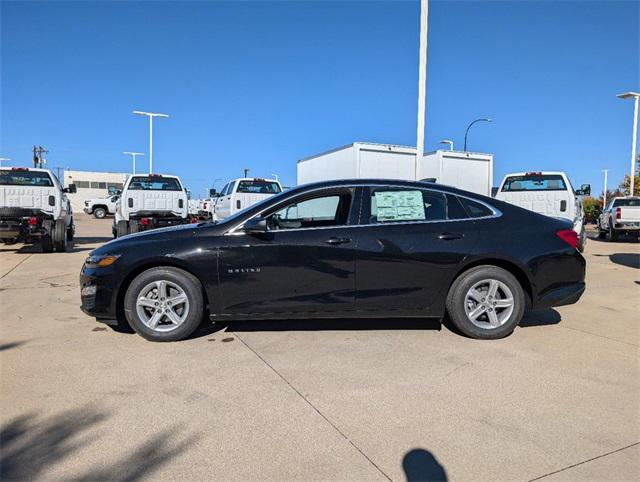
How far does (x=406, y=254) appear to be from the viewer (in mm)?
4344

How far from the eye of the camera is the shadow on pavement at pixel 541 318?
5.09 meters

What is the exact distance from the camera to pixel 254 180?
15.2m

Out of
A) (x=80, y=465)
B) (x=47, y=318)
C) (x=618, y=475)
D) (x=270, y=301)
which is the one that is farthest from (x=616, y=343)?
(x=47, y=318)

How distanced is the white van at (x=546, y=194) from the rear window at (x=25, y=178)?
39.3 ft

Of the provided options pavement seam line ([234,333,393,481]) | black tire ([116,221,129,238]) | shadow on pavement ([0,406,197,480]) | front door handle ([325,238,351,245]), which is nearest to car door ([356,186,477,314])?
front door handle ([325,238,351,245])

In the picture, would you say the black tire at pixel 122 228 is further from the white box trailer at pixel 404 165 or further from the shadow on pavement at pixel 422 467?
the shadow on pavement at pixel 422 467

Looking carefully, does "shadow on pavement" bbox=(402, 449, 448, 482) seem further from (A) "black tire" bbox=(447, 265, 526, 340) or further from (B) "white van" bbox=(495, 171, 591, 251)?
(B) "white van" bbox=(495, 171, 591, 251)

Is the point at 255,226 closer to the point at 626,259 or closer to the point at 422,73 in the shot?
the point at 422,73

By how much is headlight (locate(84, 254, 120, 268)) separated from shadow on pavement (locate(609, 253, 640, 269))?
10.1m

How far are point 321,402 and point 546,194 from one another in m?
10.8

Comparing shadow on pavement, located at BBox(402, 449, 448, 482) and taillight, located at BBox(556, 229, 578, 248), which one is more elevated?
taillight, located at BBox(556, 229, 578, 248)

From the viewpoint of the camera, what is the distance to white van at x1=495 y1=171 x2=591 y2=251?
38.3 feet

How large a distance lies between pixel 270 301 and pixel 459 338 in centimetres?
185

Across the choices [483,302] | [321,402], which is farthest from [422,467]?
[483,302]
